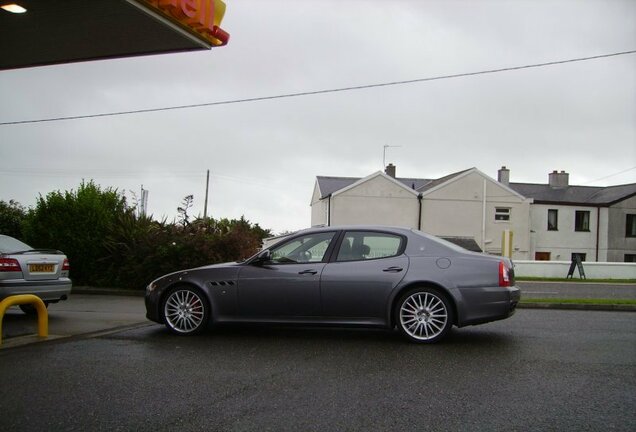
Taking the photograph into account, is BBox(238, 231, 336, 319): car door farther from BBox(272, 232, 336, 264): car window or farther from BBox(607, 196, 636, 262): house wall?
BBox(607, 196, 636, 262): house wall

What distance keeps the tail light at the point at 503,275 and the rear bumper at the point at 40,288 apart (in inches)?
281

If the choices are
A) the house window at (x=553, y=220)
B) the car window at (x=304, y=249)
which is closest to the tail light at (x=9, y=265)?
the car window at (x=304, y=249)

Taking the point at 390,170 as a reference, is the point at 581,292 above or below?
below

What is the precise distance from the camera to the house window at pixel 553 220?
144ft

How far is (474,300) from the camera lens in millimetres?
6734

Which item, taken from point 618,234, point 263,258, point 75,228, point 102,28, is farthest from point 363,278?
point 618,234

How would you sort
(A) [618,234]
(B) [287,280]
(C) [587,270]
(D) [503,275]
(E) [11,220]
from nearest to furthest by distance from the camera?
(D) [503,275]
(B) [287,280]
(E) [11,220]
(C) [587,270]
(A) [618,234]

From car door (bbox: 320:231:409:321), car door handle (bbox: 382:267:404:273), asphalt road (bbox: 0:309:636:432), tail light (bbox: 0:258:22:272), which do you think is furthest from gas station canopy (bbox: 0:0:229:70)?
car door handle (bbox: 382:267:404:273)

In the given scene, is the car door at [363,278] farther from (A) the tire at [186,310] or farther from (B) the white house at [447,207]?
(B) the white house at [447,207]

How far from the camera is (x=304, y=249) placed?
7.37 m

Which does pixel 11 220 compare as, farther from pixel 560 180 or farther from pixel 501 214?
pixel 560 180

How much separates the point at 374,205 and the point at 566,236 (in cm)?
1597

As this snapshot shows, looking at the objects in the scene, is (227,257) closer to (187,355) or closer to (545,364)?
(187,355)

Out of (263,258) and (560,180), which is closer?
(263,258)
